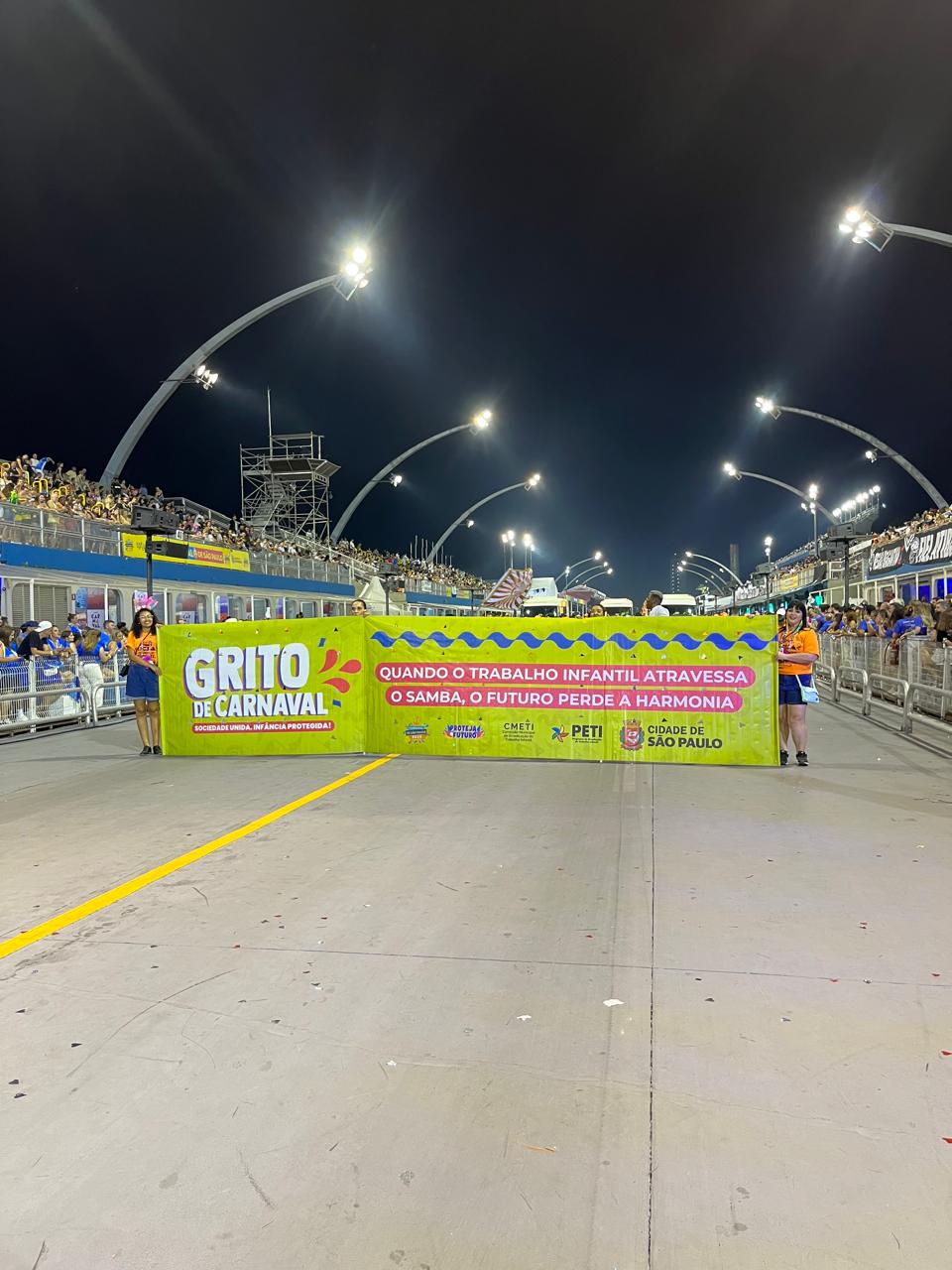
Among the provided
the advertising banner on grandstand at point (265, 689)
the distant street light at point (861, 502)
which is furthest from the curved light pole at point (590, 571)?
the advertising banner on grandstand at point (265, 689)

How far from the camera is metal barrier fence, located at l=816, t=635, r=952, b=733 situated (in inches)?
478

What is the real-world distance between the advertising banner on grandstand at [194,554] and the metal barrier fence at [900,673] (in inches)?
641

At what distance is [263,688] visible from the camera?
35.5ft

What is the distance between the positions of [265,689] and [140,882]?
17.8 feet

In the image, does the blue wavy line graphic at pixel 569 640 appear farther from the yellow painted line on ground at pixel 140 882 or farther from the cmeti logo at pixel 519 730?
the yellow painted line on ground at pixel 140 882

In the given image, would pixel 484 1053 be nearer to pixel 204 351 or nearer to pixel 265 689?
pixel 265 689

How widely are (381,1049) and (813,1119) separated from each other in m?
1.55

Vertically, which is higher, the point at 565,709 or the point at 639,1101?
the point at 565,709

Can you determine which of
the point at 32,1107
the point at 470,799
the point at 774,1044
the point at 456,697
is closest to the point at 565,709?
the point at 456,697

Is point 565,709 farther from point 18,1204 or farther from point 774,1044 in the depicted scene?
point 18,1204

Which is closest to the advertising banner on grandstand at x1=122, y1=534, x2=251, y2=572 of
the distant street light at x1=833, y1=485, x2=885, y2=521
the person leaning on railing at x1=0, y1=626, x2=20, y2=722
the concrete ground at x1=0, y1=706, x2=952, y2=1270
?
the person leaning on railing at x1=0, y1=626, x2=20, y2=722

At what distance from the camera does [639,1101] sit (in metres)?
2.92

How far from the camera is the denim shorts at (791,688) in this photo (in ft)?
30.8

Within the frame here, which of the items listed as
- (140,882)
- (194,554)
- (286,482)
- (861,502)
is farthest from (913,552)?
(861,502)
